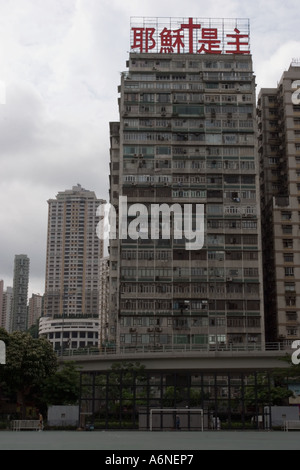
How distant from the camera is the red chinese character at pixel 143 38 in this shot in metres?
102

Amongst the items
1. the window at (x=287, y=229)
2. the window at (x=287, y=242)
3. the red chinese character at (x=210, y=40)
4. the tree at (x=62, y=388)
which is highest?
the red chinese character at (x=210, y=40)

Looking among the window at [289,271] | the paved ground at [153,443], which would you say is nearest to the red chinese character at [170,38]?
the window at [289,271]

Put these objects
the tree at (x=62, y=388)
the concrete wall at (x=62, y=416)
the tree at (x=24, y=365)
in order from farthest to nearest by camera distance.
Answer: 1. the tree at (x=24, y=365)
2. the tree at (x=62, y=388)
3. the concrete wall at (x=62, y=416)

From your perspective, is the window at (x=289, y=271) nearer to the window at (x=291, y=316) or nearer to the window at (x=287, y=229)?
the window at (x=287, y=229)

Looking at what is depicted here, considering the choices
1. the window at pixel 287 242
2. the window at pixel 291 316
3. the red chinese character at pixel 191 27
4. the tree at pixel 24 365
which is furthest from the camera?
the red chinese character at pixel 191 27

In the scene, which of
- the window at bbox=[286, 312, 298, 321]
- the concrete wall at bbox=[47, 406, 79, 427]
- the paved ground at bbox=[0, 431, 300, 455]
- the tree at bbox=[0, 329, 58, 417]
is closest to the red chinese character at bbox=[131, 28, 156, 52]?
the window at bbox=[286, 312, 298, 321]

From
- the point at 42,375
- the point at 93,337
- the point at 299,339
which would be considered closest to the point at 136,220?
the point at 299,339

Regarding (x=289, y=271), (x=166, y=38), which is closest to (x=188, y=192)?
(x=289, y=271)

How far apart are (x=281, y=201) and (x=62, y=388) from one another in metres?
53.4

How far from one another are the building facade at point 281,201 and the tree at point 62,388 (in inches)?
1583

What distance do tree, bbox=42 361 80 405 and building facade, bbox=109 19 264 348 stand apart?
87.7 feet

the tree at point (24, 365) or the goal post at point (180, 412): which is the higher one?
the tree at point (24, 365)

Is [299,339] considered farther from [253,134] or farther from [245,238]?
[253,134]

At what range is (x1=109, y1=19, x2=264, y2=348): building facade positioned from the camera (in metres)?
90.1
